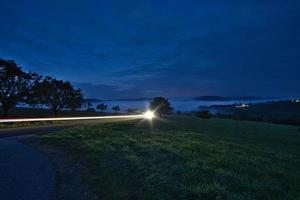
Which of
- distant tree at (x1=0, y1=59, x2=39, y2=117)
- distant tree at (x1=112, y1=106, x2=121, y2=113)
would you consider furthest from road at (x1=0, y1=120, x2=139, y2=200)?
distant tree at (x1=112, y1=106, x2=121, y2=113)

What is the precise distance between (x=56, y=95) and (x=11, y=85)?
1291cm

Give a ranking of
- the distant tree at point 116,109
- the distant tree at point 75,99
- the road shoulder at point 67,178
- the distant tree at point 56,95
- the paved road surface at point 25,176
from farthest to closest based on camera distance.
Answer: the distant tree at point 116,109
the distant tree at point 75,99
the distant tree at point 56,95
the road shoulder at point 67,178
the paved road surface at point 25,176

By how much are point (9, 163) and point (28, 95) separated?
30242 mm

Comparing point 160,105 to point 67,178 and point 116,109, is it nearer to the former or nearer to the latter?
point 116,109

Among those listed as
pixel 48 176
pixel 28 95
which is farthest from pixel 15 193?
pixel 28 95

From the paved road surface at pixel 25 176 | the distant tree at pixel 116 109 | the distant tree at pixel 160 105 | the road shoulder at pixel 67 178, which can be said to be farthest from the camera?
the distant tree at pixel 116 109

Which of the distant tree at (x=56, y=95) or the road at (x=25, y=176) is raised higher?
the distant tree at (x=56, y=95)

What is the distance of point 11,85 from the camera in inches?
1385

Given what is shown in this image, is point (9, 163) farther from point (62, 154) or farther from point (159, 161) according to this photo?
point (159, 161)

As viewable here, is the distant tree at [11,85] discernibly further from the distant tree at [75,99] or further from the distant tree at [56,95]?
the distant tree at [75,99]

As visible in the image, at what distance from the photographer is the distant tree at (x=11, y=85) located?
113 ft

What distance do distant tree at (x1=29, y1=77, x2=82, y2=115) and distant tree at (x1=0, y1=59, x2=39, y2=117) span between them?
230 cm

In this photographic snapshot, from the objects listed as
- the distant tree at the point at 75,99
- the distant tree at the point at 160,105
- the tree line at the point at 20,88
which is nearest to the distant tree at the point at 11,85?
the tree line at the point at 20,88

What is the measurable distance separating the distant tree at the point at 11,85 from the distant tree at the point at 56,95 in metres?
2.30
